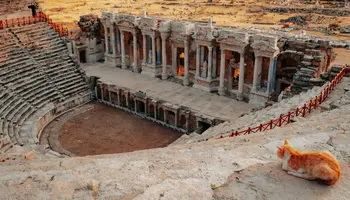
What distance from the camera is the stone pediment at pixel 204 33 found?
81.6ft

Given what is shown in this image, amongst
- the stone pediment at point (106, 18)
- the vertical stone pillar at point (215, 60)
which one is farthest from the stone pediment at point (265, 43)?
the stone pediment at point (106, 18)

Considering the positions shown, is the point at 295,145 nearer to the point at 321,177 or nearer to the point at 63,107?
the point at 321,177

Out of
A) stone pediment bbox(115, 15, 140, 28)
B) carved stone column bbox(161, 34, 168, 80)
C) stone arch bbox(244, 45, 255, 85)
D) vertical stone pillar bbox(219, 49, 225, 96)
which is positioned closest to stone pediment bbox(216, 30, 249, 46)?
stone arch bbox(244, 45, 255, 85)

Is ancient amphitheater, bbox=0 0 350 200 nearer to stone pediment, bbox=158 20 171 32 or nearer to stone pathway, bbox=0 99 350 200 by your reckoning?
stone pathway, bbox=0 99 350 200

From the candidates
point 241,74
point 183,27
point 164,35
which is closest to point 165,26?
point 164,35

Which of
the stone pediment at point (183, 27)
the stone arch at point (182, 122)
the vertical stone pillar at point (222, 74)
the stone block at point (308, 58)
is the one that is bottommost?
the stone arch at point (182, 122)

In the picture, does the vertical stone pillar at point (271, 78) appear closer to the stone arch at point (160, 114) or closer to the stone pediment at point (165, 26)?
the stone arch at point (160, 114)

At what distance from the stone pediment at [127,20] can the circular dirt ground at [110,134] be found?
7588 mm

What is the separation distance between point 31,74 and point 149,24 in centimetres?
961

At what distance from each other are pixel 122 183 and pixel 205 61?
19.9 m

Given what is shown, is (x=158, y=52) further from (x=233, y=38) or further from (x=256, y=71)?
(x=256, y=71)

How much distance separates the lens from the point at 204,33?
25.2 m

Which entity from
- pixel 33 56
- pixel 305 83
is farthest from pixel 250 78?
pixel 33 56

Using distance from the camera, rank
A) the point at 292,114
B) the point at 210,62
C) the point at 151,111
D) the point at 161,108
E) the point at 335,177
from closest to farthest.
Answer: the point at 335,177
the point at 292,114
the point at 161,108
the point at 151,111
the point at 210,62
